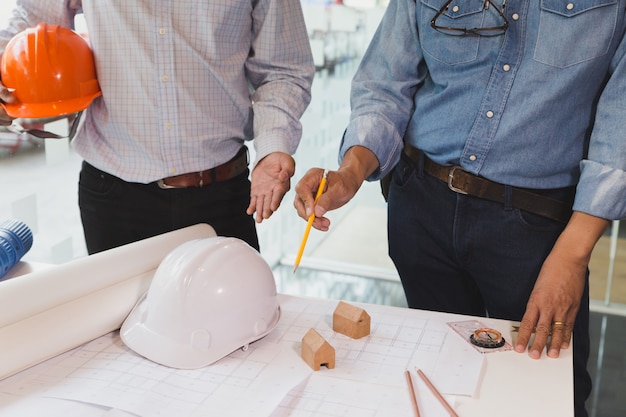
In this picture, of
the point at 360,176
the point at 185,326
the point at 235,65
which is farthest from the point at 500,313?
the point at 235,65

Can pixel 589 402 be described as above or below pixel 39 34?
below

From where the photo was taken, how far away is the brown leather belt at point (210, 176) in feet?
5.71

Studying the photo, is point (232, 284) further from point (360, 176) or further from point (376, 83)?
point (376, 83)

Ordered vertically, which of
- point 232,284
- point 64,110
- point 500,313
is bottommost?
point 500,313

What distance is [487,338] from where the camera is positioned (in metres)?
1.22

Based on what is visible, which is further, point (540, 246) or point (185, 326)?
point (540, 246)

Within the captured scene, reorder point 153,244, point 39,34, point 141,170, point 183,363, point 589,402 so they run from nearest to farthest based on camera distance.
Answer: point 183,363, point 153,244, point 39,34, point 141,170, point 589,402

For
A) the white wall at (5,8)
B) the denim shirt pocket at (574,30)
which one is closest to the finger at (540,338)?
the denim shirt pocket at (574,30)

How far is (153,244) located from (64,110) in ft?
1.43

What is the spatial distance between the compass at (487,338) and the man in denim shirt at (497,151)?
1.8 inches

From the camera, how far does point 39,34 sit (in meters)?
1.52

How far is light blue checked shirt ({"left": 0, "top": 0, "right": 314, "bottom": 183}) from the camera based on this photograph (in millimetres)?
1660

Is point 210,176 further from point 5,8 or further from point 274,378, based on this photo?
point 5,8

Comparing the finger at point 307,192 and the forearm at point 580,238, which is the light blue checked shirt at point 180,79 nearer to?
the finger at point 307,192
